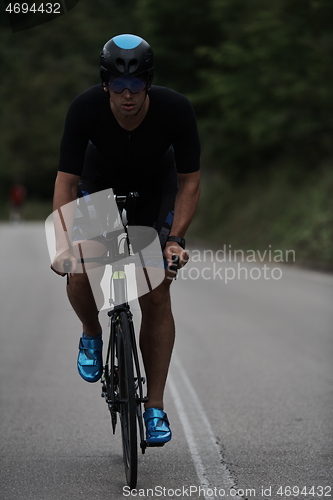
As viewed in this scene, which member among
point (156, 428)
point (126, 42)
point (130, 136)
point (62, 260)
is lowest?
point (156, 428)

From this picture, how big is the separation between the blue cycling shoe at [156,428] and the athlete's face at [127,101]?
1.52 metres

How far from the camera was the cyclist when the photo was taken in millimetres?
3879

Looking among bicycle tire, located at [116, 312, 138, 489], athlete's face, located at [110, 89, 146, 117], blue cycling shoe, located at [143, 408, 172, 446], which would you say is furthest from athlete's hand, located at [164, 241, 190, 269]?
blue cycling shoe, located at [143, 408, 172, 446]

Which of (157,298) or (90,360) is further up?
(157,298)

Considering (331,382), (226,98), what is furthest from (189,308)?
(226,98)

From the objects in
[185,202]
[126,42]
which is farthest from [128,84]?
[185,202]

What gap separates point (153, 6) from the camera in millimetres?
27250

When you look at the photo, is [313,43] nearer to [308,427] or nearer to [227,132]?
[227,132]

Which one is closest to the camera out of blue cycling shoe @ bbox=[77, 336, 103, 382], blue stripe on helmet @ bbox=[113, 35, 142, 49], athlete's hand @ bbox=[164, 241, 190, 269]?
blue stripe on helmet @ bbox=[113, 35, 142, 49]

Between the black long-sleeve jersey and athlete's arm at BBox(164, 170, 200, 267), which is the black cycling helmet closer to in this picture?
the black long-sleeve jersey

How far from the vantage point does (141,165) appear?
4137 mm

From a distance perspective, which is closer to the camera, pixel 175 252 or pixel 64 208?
pixel 175 252

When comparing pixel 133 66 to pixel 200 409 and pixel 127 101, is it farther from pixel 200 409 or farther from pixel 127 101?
pixel 200 409

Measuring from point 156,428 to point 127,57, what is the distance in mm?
1830
